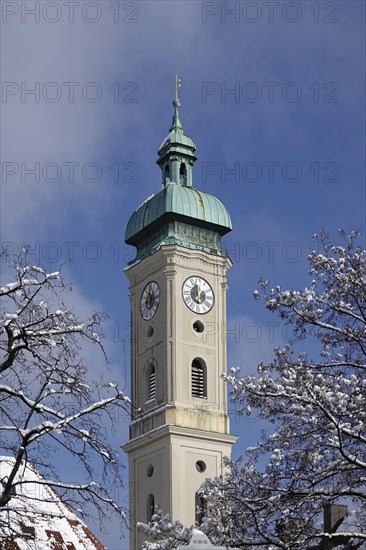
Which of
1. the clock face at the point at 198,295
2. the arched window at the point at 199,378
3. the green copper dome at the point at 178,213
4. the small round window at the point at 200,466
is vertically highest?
the green copper dome at the point at 178,213

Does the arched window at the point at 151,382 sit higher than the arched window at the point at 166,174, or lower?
lower

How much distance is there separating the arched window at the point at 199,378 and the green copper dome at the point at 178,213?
6576 millimetres

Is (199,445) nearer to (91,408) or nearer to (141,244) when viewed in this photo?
(141,244)

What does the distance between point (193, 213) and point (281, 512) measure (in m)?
54.2

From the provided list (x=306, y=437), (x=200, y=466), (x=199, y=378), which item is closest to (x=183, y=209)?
(x=199, y=378)

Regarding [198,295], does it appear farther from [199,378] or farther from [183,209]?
[183,209]

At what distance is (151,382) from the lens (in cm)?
6938

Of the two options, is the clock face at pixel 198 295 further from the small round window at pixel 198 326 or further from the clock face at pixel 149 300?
the clock face at pixel 149 300

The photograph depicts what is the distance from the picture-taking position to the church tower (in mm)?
65250

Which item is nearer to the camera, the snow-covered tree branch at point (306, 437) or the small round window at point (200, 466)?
the snow-covered tree branch at point (306, 437)

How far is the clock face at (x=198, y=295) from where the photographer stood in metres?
69.3

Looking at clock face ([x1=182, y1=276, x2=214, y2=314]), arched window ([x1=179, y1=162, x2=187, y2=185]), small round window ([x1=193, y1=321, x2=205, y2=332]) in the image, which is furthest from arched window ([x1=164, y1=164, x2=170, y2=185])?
small round window ([x1=193, y1=321, x2=205, y2=332])

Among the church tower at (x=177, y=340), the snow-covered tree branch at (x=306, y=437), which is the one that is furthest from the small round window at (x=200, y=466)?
the snow-covered tree branch at (x=306, y=437)

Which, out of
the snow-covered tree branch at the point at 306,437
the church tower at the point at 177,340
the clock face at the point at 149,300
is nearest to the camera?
the snow-covered tree branch at the point at 306,437
